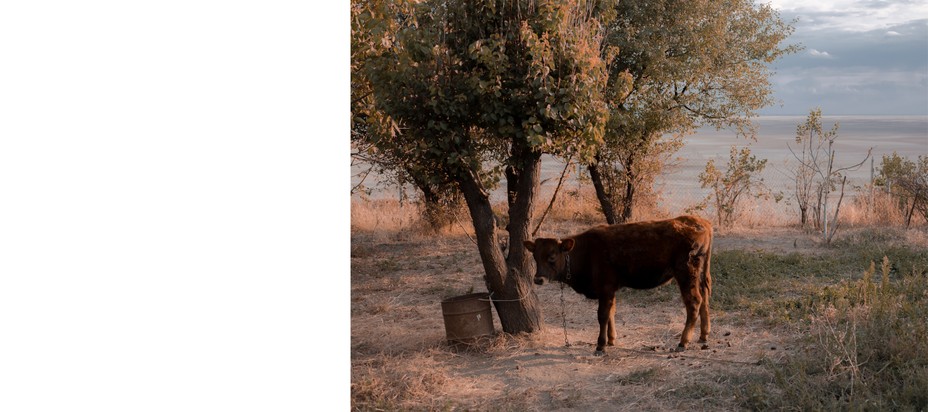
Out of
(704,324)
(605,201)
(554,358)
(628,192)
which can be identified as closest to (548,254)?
(554,358)

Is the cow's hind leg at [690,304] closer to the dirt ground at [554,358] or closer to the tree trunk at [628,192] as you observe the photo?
the dirt ground at [554,358]

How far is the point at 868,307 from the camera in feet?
23.4

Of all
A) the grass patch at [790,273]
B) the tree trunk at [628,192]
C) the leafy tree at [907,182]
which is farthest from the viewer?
the leafy tree at [907,182]

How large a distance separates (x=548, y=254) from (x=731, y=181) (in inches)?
343

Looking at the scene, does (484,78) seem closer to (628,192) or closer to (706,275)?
(706,275)

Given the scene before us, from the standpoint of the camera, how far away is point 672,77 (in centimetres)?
1130

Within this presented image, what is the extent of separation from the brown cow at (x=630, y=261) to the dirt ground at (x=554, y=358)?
0.38 metres

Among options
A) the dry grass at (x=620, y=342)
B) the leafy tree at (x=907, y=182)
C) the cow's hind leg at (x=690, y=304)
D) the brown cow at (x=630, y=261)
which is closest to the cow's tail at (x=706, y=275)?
the brown cow at (x=630, y=261)

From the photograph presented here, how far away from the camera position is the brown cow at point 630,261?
7.09m

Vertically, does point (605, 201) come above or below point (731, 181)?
below
